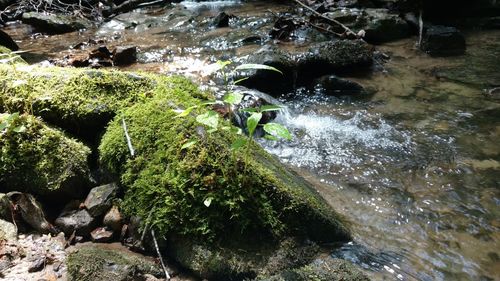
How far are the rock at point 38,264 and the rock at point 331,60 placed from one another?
17.1 feet

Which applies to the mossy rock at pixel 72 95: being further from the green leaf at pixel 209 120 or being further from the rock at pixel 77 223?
the green leaf at pixel 209 120

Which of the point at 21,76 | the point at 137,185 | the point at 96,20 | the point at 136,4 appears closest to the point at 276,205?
the point at 137,185

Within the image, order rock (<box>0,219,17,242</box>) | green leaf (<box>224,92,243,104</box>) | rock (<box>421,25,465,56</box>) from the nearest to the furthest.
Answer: green leaf (<box>224,92,243,104</box>) → rock (<box>0,219,17,242</box>) → rock (<box>421,25,465,56</box>)

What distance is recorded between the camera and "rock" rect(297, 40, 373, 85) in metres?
7.21

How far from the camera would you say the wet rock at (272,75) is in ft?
22.0

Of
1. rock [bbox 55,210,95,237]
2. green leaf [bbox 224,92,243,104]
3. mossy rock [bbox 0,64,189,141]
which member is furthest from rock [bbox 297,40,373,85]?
rock [bbox 55,210,95,237]

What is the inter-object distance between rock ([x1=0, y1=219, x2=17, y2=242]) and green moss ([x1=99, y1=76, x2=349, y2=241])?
0.75 metres

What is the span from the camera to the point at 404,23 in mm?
9539

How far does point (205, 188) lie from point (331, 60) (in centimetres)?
524

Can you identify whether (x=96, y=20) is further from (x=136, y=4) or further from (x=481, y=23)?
(x=481, y=23)

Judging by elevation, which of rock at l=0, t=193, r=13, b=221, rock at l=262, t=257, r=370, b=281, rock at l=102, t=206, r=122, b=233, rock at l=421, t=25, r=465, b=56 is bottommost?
rock at l=421, t=25, r=465, b=56

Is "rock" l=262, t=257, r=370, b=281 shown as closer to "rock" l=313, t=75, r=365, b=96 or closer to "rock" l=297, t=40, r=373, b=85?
"rock" l=313, t=75, r=365, b=96

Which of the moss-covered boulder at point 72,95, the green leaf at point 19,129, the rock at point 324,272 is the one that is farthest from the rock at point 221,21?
the rock at point 324,272

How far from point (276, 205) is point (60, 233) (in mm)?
1510
